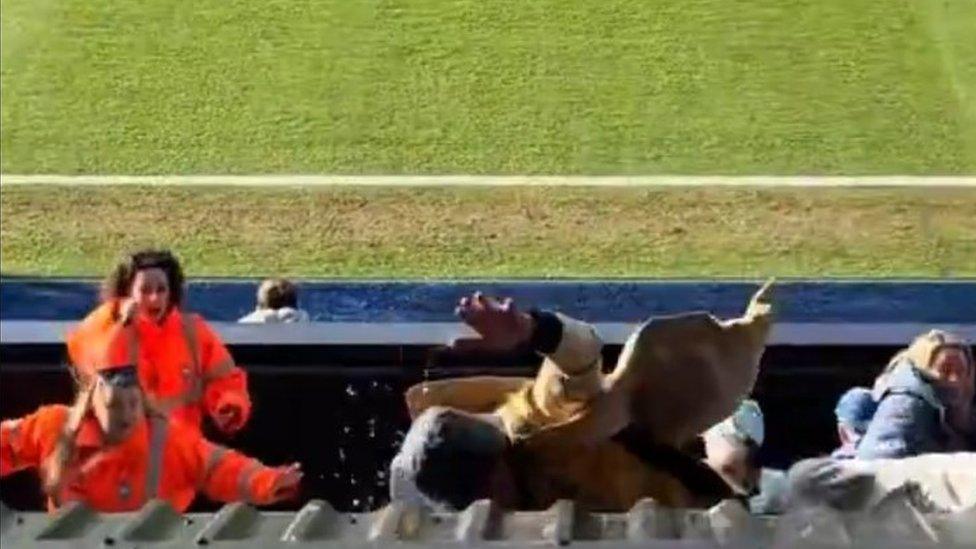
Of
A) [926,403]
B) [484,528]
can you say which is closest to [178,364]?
[926,403]

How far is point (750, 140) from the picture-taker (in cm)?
491

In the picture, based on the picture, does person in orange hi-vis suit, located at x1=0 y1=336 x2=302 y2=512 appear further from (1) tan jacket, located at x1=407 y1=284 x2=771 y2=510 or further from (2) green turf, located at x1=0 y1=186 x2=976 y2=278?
(2) green turf, located at x1=0 y1=186 x2=976 y2=278

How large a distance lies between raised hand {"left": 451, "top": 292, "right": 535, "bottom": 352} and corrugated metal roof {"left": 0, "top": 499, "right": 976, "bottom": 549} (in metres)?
0.14

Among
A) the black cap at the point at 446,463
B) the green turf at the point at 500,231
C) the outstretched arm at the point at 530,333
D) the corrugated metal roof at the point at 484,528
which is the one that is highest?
the outstretched arm at the point at 530,333

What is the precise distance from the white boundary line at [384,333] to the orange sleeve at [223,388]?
0.20 feet

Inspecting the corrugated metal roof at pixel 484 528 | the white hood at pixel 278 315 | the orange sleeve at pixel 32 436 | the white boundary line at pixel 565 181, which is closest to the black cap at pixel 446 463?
the corrugated metal roof at pixel 484 528

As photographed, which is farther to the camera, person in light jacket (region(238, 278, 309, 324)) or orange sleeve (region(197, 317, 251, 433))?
person in light jacket (region(238, 278, 309, 324))

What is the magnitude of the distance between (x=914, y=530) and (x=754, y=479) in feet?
2.42

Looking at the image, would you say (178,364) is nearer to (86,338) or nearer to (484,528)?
(86,338)

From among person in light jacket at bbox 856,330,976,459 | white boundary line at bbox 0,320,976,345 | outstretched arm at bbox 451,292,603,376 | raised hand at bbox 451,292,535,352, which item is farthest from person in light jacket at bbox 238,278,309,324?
raised hand at bbox 451,292,535,352

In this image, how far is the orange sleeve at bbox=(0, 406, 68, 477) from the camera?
1.74 metres

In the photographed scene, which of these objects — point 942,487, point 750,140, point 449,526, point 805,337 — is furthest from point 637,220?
point 449,526

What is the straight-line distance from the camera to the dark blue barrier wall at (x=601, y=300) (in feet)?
Result: 8.00

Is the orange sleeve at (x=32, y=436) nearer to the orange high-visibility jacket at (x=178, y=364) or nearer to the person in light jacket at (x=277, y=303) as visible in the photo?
the orange high-visibility jacket at (x=178, y=364)
